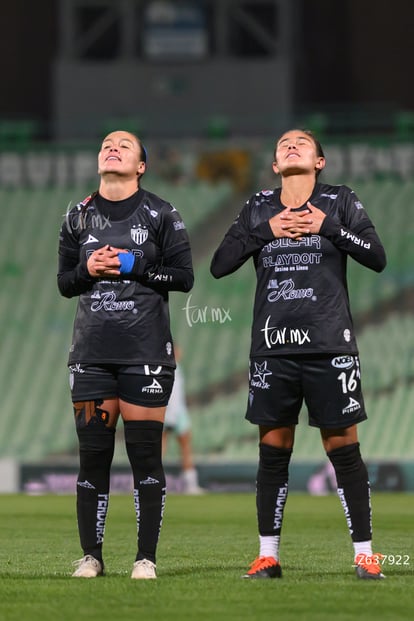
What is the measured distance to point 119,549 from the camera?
7.89 metres

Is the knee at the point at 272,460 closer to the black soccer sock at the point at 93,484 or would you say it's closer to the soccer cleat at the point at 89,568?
the black soccer sock at the point at 93,484

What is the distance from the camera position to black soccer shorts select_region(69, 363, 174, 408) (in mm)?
6023

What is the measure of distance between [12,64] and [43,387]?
19.4ft

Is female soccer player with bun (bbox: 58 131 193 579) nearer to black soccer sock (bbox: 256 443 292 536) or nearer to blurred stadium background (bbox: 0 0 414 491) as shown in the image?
black soccer sock (bbox: 256 443 292 536)

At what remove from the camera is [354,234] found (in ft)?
19.8

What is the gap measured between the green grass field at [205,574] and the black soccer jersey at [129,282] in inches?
39.8

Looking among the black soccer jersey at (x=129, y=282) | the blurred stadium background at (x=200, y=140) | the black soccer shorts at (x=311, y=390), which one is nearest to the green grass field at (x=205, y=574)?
the black soccer shorts at (x=311, y=390)

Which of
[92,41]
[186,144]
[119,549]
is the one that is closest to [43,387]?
[186,144]

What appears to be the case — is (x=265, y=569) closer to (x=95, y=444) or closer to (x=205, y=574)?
(x=205, y=574)

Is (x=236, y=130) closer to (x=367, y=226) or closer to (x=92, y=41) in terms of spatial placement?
(x=92, y=41)

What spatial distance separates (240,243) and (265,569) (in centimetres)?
145

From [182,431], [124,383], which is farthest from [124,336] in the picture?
[182,431]

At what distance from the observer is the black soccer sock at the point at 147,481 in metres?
6.00

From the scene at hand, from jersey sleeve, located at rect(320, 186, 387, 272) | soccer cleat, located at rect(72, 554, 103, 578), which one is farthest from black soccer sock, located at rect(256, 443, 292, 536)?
jersey sleeve, located at rect(320, 186, 387, 272)
